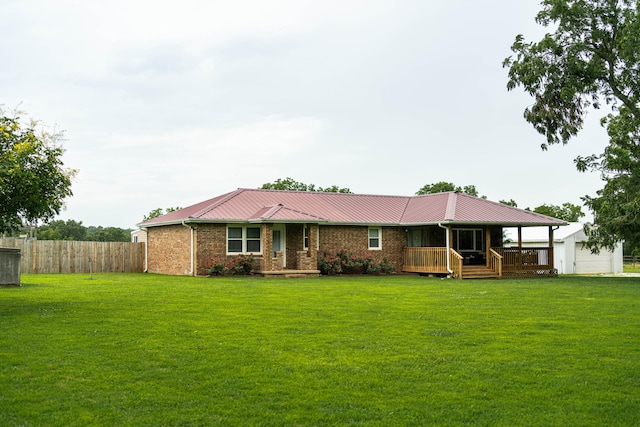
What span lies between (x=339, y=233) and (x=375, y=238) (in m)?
2.07

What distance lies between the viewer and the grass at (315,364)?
6309mm

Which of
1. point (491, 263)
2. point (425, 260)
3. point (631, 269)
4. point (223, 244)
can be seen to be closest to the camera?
point (223, 244)

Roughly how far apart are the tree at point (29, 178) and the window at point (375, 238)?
60.3 ft

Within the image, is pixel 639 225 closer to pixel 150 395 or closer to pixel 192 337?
pixel 192 337

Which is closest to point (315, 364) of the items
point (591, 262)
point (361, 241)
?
point (361, 241)

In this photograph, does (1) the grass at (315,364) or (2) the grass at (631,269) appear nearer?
(1) the grass at (315,364)

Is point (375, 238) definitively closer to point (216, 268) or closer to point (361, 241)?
point (361, 241)

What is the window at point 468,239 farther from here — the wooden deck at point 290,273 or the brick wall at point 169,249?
the brick wall at point 169,249

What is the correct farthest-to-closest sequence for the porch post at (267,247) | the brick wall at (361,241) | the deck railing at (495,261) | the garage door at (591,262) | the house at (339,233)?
1. the garage door at (591,262)
2. the brick wall at (361,241)
3. the deck railing at (495,261)
4. the house at (339,233)
5. the porch post at (267,247)

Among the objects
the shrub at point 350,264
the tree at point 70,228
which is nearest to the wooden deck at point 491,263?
the shrub at point 350,264

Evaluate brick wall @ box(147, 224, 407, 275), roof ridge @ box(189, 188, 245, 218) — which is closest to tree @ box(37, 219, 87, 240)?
brick wall @ box(147, 224, 407, 275)

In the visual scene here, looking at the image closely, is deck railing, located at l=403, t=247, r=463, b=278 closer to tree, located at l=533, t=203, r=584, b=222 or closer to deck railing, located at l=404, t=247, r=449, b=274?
deck railing, located at l=404, t=247, r=449, b=274

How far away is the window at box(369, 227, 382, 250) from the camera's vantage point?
31.0 meters

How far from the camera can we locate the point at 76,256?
101 feet
